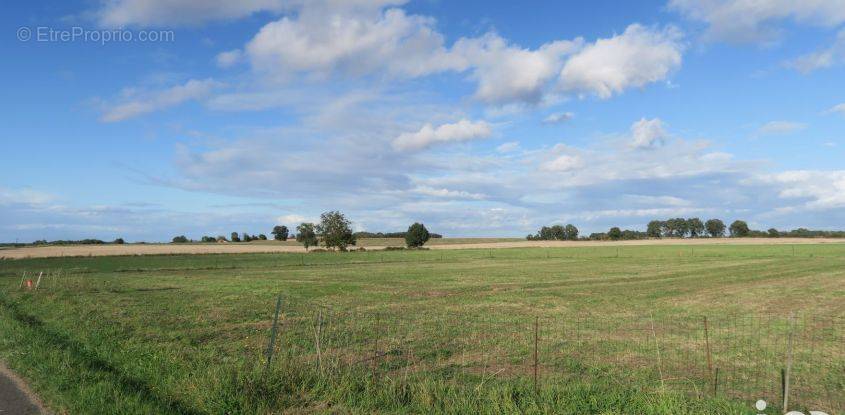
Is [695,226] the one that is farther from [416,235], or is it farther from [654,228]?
[416,235]

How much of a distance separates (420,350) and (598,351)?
4.69 m

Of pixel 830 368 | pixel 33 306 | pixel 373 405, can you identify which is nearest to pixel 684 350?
pixel 830 368

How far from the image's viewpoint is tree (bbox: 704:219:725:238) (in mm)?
187837

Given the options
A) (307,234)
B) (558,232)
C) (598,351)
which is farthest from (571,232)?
(598,351)

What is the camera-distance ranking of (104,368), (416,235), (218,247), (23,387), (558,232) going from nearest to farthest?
1. (23,387)
2. (104,368)
3. (218,247)
4. (416,235)
5. (558,232)

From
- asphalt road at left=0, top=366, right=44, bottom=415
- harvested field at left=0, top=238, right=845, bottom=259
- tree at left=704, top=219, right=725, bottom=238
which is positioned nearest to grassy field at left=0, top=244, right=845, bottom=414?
asphalt road at left=0, top=366, right=44, bottom=415

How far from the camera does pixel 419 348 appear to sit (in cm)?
1479

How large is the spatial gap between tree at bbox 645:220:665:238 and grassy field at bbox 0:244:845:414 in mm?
175701

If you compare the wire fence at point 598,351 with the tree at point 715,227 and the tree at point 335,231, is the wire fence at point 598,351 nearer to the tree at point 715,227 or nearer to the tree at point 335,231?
the tree at point 335,231

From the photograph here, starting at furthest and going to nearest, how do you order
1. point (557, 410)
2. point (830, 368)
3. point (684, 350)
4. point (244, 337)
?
point (244, 337) → point (684, 350) → point (830, 368) → point (557, 410)

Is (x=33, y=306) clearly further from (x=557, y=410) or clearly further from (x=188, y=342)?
(x=557, y=410)

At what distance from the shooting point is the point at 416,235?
144 meters

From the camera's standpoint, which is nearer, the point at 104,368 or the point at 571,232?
the point at 104,368

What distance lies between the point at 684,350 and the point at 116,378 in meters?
13.5
